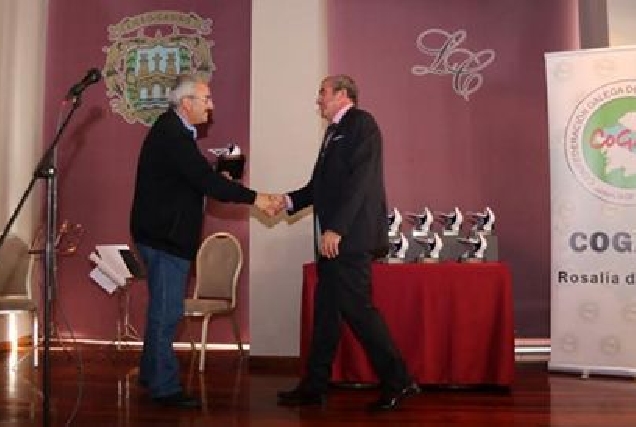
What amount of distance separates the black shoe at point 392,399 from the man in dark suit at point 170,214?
33.8 inches

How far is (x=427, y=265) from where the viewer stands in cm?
376

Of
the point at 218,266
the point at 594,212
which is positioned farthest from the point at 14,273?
the point at 594,212

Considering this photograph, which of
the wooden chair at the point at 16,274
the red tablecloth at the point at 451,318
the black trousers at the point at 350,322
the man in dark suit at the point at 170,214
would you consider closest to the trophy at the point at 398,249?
the red tablecloth at the point at 451,318

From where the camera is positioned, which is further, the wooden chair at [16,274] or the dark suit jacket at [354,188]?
the wooden chair at [16,274]

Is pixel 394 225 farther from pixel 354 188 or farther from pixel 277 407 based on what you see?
pixel 277 407

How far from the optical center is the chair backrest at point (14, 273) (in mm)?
4750

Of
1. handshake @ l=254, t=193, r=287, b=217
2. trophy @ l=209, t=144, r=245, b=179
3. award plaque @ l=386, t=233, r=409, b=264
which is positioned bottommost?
award plaque @ l=386, t=233, r=409, b=264

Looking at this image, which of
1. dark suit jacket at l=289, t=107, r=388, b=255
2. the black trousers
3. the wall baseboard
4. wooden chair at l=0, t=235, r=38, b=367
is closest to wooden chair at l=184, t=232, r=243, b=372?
the wall baseboard

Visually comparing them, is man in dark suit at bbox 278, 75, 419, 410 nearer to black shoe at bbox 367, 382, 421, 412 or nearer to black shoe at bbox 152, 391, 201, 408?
black shoe at bbox 367, 382, 421, 412

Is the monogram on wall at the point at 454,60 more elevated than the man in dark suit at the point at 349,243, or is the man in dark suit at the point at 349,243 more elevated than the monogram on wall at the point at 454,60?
the monogram on wall at the point at 454,60

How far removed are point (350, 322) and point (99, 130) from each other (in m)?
3.20

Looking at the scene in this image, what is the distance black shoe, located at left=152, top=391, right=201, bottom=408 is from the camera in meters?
3.18

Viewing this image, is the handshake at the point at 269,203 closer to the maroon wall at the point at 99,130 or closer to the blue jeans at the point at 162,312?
the blue jeans at the point at 162,312

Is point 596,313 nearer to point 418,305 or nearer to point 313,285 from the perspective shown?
point 418,305
